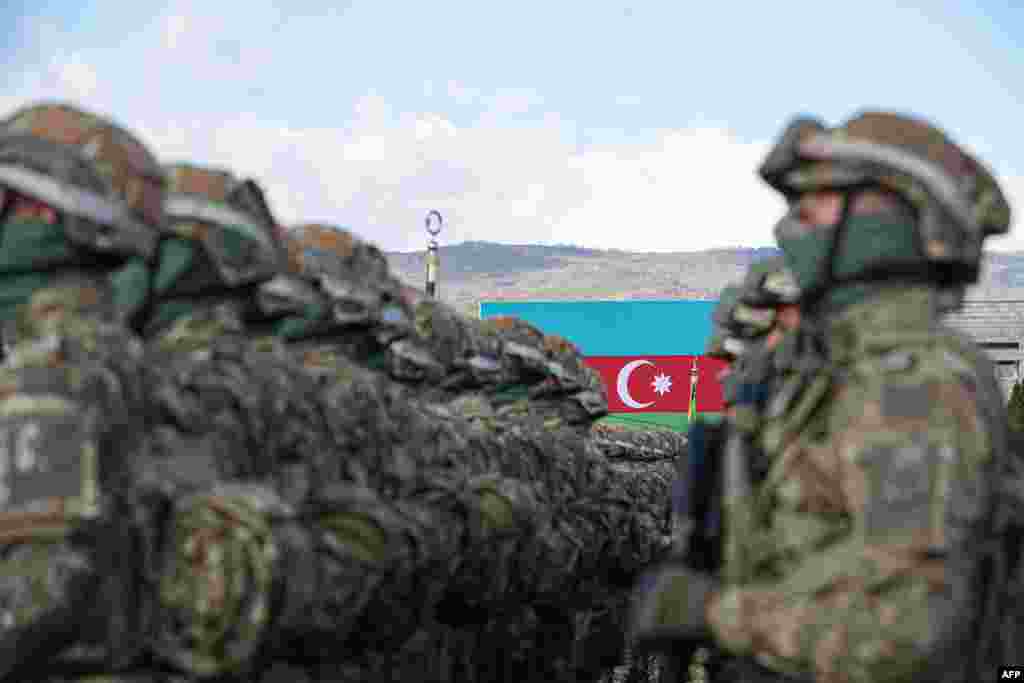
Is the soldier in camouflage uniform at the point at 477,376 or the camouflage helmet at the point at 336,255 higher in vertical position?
the camouflage helmet at the point at 336,255

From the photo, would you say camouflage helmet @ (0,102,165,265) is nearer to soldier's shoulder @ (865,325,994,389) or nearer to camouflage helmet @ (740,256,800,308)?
soldier's shoulder @ (865,325,994,389)

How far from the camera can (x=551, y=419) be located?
15383 millimetres

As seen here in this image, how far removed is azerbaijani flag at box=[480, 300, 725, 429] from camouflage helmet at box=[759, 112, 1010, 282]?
28374mm

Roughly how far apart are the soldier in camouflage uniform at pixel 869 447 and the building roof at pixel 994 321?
4310 cm

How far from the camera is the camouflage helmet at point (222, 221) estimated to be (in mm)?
7086

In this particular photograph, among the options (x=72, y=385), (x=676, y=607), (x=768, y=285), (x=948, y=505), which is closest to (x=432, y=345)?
(x=768, y=285)

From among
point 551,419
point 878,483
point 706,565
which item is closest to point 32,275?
point 706,565

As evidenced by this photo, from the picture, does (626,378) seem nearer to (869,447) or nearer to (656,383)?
(656,383)

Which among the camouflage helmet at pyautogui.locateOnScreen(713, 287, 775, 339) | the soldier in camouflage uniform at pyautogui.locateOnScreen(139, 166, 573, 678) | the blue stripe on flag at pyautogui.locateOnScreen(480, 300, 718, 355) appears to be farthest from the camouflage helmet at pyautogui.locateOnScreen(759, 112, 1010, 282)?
the blue stripe on flag at pyautogui.locateOnScreen(480, 300, 718, 355)

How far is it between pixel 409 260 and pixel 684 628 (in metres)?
146

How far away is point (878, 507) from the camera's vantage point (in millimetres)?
5051

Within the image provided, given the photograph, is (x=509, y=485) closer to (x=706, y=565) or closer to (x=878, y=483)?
(x=706, y=565)

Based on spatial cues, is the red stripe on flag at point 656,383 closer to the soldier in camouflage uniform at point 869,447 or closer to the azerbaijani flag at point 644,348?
the azerbaijani flag at point 644,348

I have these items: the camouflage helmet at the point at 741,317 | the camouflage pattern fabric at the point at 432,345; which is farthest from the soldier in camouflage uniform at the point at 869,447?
the camouflage helmet at the point at 741,317
